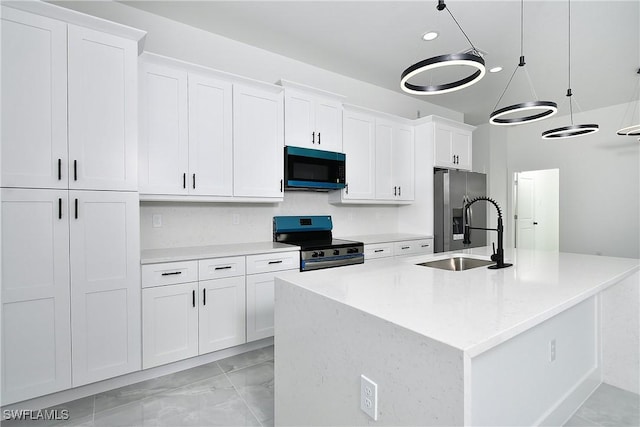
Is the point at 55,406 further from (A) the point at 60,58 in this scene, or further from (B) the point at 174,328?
(A) the point at 60,58

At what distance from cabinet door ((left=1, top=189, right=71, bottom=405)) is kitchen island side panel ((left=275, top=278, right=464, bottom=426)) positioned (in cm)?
145

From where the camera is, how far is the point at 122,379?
2266 mm

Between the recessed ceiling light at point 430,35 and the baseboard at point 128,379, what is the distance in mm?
3325

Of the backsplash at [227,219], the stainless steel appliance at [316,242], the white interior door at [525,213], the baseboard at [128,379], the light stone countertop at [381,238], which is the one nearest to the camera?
the baseboard at [128,379]

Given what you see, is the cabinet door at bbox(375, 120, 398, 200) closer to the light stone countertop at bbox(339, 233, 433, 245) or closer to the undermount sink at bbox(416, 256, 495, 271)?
the light stone countertop at bbox(339, 233, 433, 245)

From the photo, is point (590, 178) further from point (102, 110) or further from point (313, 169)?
point (102, 110)

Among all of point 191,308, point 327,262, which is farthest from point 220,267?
point 327,262

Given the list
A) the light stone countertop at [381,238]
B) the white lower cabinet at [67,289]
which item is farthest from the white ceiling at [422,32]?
the light stone countertop at [381,238]

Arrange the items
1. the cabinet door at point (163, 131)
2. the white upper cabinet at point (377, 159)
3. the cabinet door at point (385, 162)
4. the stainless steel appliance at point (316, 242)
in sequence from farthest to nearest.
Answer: the cabinet door at point (385, 162)
the white upper cabinet at point (377, 159)
the stainless steel appliance at point (316, 242)
the cabinet door at point (163, 131)

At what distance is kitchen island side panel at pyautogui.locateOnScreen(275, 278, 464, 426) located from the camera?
892 mm

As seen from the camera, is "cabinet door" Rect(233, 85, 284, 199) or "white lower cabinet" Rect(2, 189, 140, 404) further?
"cabinet door" Rect(233, 85, 284, 199)

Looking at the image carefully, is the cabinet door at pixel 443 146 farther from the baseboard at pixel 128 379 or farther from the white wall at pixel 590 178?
the baseboard at pixel 128 379

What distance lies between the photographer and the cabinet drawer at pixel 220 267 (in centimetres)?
254

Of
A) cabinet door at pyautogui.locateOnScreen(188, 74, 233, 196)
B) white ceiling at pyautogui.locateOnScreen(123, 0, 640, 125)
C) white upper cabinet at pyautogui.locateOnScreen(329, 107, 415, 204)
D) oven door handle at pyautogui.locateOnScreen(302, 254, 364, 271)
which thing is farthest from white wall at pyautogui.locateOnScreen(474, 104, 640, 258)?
cabinet door at pyautogui.locateOnScreen(188, 74, 233, 196)
